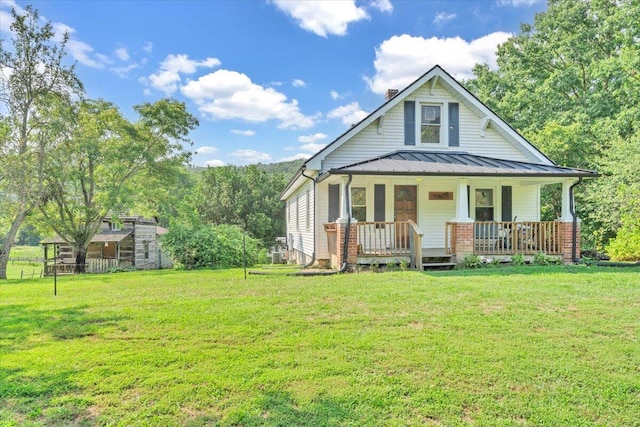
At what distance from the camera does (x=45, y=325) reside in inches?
207

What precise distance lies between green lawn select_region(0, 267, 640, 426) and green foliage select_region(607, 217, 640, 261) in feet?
22.7

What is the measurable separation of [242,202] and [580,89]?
2741cm

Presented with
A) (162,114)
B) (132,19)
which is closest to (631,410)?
(132,19)

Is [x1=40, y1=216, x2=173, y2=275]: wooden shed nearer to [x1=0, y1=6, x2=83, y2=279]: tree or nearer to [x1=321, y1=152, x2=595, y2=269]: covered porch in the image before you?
[x1=0, y1=6, x2=83, y2=279]: tree

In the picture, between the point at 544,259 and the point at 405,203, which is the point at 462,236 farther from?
the point at 405,203

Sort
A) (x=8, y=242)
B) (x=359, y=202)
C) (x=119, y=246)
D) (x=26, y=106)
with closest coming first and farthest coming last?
(x=359, y=202) → (x=26, y=106) → (x=8, y=242) → (x=119, y=246)

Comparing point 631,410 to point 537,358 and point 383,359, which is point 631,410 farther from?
point 383,359

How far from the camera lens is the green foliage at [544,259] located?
10234 millimetres

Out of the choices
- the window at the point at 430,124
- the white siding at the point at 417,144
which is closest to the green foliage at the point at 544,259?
the white siding at the point at 417,144

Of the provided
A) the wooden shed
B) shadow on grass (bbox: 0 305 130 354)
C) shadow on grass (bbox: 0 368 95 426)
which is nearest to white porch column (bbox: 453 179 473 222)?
shadow on grass (bbox: 0 305 130 354)

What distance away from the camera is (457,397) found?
3.15 metres

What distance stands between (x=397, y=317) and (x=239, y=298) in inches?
113

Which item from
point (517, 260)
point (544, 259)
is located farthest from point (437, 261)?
point (544, 259)

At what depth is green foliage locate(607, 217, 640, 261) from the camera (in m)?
11.6
